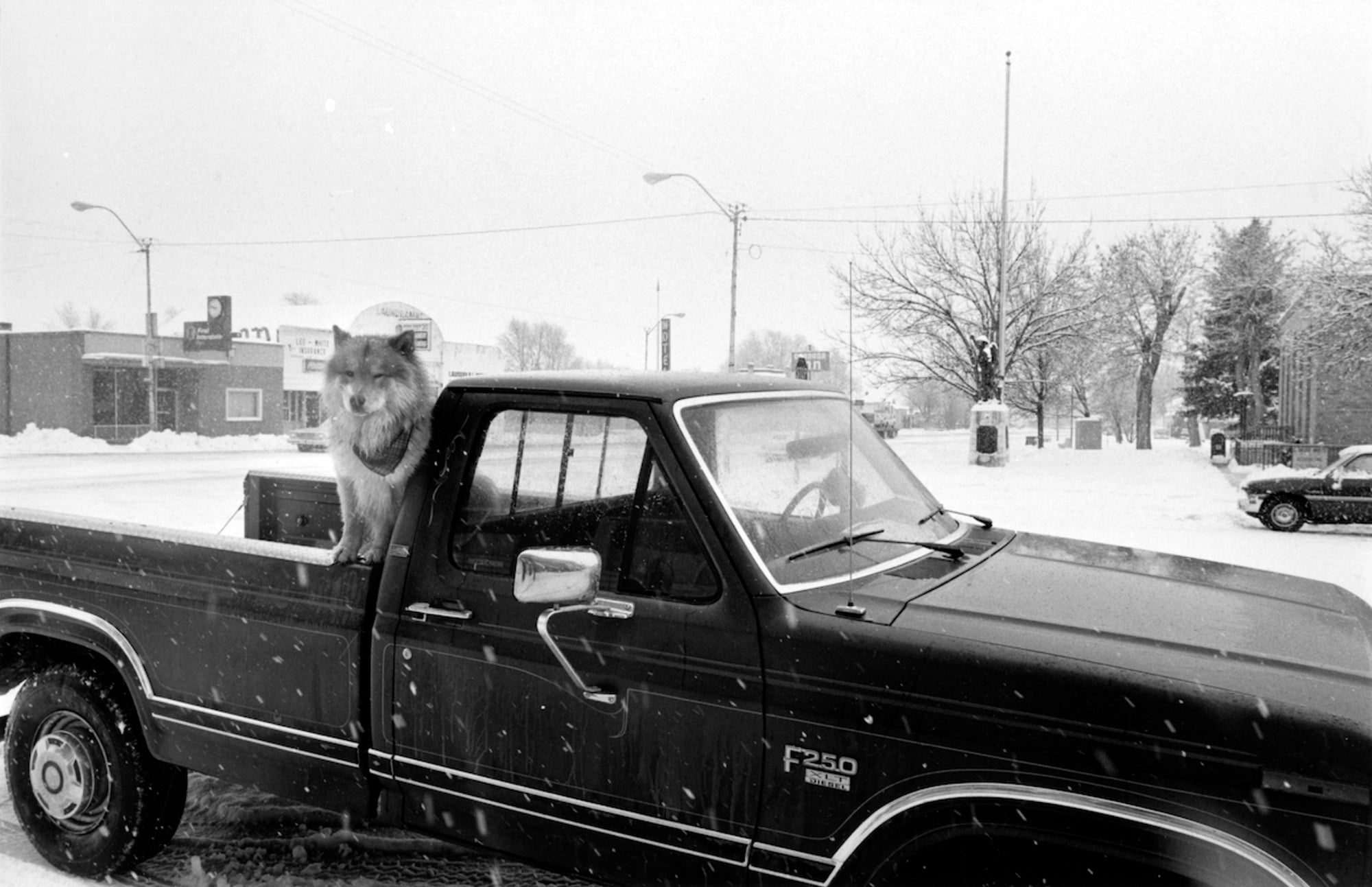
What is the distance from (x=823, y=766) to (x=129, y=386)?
45996mm

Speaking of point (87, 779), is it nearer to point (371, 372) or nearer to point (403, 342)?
point (371, 372)

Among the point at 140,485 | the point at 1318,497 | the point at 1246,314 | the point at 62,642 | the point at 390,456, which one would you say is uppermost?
the point at 1246,314

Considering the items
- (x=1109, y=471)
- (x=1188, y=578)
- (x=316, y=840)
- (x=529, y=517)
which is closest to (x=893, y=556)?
(x=1188, y=578)

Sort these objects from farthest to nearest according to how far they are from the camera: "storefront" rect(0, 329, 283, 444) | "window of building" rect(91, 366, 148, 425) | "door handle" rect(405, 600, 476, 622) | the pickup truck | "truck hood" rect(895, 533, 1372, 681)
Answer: "window of building" rect(91, 366, 148, 425), "storefront" rect(0, 329, 283, 444), "door handle" rect(405, 600, 476, 622), "truck hood" rect(895, 533, 1372, 681), the pickup truck

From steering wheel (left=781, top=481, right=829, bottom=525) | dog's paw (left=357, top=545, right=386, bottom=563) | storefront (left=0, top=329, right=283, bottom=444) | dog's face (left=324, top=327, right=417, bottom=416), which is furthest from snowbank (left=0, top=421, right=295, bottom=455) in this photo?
steering wheel (left=781, top=481, right=829, bottom=525)

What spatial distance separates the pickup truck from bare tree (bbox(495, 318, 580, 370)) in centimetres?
1873

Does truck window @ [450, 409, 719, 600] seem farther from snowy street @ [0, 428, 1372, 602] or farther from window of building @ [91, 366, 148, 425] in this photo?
window of building @ [91, 366, 148, 425]

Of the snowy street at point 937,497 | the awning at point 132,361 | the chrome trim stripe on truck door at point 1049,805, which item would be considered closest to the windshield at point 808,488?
the chrome trim stripe on truck door at point 1049,805

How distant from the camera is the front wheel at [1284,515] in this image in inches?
583

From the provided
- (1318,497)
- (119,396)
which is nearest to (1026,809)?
(1318,497)

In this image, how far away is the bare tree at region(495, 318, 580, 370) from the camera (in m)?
25.2

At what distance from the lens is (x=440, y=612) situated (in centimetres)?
306

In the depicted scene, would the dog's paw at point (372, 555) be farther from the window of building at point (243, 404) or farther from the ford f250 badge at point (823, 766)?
the window of building at point (243, 404)

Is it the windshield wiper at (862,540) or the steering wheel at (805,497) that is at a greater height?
the steering wheel at (805,497)
